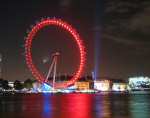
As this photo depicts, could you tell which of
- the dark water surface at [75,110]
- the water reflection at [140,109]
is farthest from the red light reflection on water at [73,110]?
the water reflection at [140,109]

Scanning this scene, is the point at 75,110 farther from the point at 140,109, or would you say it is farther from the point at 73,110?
the point at 140,109

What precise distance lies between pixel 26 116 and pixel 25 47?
57.5 m

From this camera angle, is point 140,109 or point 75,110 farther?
point 140,109

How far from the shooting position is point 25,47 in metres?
116

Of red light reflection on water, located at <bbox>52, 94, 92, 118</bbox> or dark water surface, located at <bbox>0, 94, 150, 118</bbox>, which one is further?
dark water surface, located at <bbox>0, 94, 150, 118</bbox>

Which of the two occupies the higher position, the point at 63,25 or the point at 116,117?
the point at 63,25

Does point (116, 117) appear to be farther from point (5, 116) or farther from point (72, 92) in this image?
point (72, 92)

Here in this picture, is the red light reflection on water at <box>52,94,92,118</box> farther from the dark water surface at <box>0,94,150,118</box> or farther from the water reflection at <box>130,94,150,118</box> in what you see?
the water reflection at <box>130,94,150,118</box>

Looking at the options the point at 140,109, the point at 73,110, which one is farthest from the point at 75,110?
the point at 140,109

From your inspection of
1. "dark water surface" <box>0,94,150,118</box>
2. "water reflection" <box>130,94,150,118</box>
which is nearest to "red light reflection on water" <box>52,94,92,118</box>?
"dark water surface" <box>0,94,150,118</box>

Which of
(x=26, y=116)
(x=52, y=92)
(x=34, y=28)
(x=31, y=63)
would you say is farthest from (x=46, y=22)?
(x=26, y=116)

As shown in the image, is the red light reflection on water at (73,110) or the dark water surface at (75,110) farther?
the dark water surface at (75,110)

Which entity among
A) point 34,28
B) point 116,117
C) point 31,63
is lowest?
point 116,117

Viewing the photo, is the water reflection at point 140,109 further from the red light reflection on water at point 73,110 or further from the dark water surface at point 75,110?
the red light reflection on water at point 73,110
